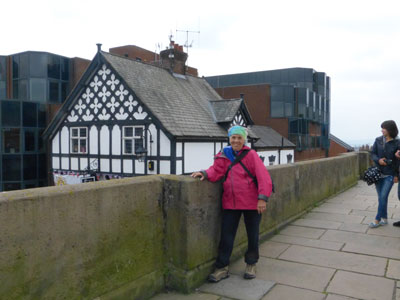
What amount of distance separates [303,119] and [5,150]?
77.3ft

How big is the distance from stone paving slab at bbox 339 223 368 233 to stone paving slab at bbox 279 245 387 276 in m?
1.28

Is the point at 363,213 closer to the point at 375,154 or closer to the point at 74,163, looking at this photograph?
the point at 375,154

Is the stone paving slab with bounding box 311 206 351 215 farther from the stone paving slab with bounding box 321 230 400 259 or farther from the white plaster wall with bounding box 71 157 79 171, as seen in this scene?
the white plaster wall with bounding box 71 157 79 171

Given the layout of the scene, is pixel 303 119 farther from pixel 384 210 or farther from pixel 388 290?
pixel 388 290

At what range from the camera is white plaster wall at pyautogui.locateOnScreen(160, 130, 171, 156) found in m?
17.1

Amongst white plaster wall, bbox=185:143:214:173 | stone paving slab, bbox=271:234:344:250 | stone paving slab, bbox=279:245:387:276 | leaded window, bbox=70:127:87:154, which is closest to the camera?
stone paving slab, bbox=279:245:387:276

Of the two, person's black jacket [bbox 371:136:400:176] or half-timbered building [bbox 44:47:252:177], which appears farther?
half-timbered building [bbox 44:47:252:177]

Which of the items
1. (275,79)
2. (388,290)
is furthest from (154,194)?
(275,79)

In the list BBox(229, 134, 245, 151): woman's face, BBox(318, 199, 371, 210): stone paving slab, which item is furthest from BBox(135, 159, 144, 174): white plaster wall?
BBox(229, 134, 245, 151): woman's face

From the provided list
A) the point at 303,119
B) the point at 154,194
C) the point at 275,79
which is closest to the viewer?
the point at 154,194

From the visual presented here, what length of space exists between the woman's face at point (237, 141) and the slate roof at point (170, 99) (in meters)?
13.0

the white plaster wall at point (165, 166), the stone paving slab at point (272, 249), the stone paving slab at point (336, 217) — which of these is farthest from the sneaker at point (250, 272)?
the white plaster wall at point (165, 166)

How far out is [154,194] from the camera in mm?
3420

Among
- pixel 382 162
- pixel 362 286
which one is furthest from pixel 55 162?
pixel 362 286
